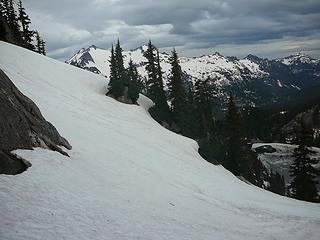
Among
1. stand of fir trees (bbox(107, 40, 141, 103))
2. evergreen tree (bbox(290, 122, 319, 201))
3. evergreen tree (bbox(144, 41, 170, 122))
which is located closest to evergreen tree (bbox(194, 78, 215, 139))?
evergreen tree (bbox(144, 41, 170, 122))

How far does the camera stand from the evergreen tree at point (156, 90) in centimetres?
6118

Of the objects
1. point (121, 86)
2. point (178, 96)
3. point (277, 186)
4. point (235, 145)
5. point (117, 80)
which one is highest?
point (117, 80)

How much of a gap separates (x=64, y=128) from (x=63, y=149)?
760 centimetres

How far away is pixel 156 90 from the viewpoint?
212 feet

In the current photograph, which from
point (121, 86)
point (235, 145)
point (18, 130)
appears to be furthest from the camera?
point (121, 86)

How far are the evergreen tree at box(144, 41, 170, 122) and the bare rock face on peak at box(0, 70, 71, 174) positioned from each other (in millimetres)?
39776

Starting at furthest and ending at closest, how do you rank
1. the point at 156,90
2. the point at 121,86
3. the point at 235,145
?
the point at 156,90
the point at 121,86
the point at 235,145

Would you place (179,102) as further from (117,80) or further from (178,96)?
(117,80)

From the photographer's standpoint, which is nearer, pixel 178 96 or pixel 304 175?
pixel 304 175

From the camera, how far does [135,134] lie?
40500 mm

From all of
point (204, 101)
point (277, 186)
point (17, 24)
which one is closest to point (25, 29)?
point (17, 24)

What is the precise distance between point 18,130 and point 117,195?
243 inches

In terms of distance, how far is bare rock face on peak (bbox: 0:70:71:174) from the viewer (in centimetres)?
1451

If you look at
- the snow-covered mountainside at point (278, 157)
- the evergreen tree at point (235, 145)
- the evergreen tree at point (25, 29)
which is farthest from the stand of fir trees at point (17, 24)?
the snow-covered mountainside at point (278, 157)
